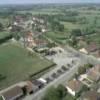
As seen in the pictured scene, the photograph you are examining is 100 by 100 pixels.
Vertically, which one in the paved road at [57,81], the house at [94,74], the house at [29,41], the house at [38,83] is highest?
the house at [94,74]

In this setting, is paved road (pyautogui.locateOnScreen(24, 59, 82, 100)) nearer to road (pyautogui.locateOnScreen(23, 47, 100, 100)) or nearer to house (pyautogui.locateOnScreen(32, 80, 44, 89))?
road (pyautogui.locateOnScreen(23, 47, 100, 100))

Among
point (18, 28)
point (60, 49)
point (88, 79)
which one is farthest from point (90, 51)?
point (18, 28)

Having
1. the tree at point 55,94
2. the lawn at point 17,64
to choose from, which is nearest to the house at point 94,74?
the tree at point 55,94

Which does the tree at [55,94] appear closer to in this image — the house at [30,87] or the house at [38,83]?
the house at [30,87]

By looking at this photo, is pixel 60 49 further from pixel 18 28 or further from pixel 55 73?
pixel 18 28

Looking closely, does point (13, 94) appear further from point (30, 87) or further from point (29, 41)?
point (29, 41)

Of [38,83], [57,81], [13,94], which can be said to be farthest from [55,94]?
[57,81]
